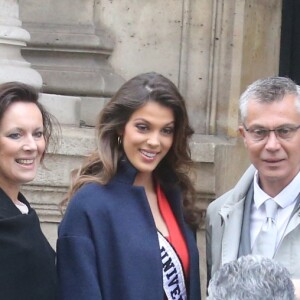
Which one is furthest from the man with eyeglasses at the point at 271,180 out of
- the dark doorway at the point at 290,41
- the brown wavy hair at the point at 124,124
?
the dark doorway at the point at 290,41

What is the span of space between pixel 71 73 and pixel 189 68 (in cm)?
60

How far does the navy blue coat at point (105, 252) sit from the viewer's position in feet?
13.5

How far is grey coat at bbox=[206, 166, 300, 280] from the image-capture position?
159 inches

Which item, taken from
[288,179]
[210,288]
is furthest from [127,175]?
[210,288]

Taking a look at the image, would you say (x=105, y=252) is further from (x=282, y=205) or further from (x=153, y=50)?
(x=153, y=50)

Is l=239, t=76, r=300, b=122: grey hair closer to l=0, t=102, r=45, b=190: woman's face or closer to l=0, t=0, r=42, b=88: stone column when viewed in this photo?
l=0, t=102, r=45, b=190: woman's face

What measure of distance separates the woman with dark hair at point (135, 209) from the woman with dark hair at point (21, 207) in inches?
5.2

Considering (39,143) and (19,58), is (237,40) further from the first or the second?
(39,143)

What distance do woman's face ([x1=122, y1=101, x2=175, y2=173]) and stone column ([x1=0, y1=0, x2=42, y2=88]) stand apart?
171 centimetres

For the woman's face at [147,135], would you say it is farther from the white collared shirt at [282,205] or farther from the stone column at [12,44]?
the stone column at [12,44]

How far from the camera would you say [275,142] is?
160 inches

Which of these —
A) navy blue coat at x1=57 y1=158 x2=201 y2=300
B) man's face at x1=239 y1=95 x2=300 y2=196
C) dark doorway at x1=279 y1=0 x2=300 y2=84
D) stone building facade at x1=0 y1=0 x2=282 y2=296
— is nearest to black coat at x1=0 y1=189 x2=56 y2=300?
navy blue coat at x1=57 y1=158 x2=201 y2=300

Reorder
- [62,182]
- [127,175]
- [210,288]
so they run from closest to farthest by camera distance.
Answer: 1. [210,288]
2. [127,175]
3. [62,182]

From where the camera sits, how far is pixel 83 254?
13.5ft
